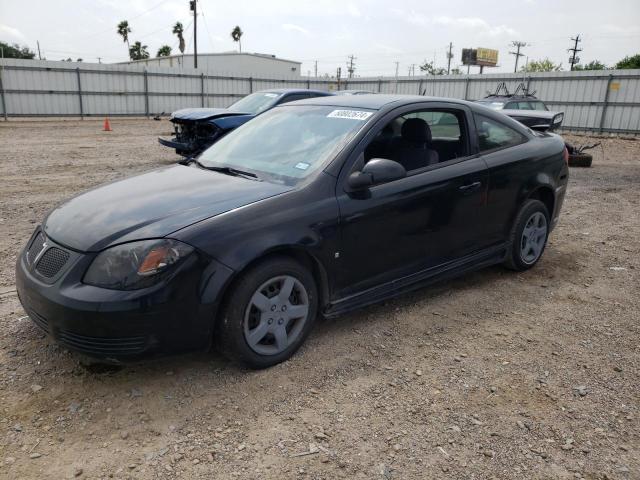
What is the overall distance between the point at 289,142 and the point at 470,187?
1468 mm

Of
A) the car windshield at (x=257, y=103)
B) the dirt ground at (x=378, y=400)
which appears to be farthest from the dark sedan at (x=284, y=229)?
the car windshield at (x=257, y=103)

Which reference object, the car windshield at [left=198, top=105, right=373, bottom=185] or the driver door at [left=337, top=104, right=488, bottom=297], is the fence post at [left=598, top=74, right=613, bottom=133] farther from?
the car windshield at [left=198, top=105, right=373, bottom=185]

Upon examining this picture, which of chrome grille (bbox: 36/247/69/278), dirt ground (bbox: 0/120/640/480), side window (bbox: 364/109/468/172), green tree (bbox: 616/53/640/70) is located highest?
green tree (bbox: 616/53/640/70)

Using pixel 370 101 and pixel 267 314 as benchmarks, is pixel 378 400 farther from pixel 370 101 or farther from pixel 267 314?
pixel 370 101

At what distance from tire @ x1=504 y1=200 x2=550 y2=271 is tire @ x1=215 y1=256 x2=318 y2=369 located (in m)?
2.29

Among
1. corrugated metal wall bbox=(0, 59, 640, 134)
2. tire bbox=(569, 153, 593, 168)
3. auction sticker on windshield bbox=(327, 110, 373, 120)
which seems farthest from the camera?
corrugated metal wall bbox=(0, 59, 640, 134)

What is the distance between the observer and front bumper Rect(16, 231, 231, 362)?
2.65 metres

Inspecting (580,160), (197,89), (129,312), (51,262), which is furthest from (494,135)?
(197,89)

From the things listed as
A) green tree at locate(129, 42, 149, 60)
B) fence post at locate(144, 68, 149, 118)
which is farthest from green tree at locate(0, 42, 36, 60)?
fence post at locate(144, 68, 149, 118)

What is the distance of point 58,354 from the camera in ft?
10.6

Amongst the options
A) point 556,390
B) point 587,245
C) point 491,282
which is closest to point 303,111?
point 491,282

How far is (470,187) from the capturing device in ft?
13.6

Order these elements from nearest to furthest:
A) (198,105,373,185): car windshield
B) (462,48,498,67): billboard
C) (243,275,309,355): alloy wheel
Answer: (243,275,309,355): alloy wheel < (198,105,373,185): car windshield < (462,48,498,67): billboard

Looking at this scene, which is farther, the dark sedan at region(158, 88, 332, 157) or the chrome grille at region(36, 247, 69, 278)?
the dark sedan at region(158, 88, 332, 157)
